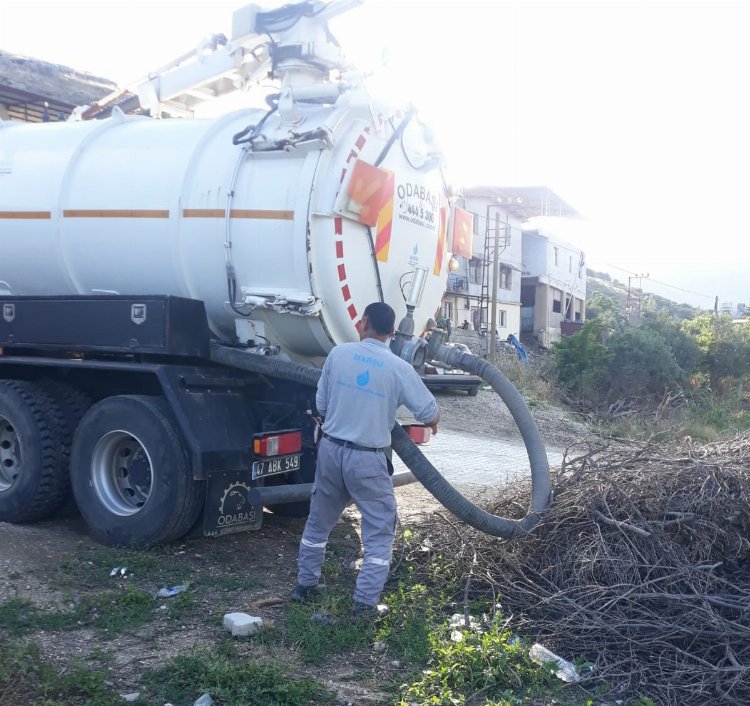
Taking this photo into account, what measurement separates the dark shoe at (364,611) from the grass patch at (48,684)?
133cm

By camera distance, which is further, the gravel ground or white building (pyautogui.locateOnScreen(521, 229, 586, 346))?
white building (pyautogui.locateOnScreen(521, 229, 586, 346))

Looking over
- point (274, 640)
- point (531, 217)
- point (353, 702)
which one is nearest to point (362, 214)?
point (274, 640)

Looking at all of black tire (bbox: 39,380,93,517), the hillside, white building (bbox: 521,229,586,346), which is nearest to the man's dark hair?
black tire (bbox: 39,380,93,517)

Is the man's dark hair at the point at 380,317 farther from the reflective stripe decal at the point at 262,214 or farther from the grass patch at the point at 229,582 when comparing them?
the grass patch at the point at 229,582

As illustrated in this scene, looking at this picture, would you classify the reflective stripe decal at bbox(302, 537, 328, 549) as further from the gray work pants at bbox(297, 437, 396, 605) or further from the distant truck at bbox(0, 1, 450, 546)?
the distant truck at bbox(0, 1, 450, 546)

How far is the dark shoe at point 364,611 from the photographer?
169 inches

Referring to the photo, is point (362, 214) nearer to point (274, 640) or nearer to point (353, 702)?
point (274, 640)

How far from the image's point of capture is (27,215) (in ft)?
20.4

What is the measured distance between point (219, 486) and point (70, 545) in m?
1.15

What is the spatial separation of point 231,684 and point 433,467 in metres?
1.89

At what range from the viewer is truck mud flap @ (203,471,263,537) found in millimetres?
5156

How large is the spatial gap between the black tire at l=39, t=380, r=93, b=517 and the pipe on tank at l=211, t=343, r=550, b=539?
1164 millimetres

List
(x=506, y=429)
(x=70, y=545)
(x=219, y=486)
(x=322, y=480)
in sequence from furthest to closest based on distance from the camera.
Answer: (x=506, y=429)
(x=70, y=545)
(x=219, y=486)
(x=322, y=480)

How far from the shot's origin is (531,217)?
157 feet
